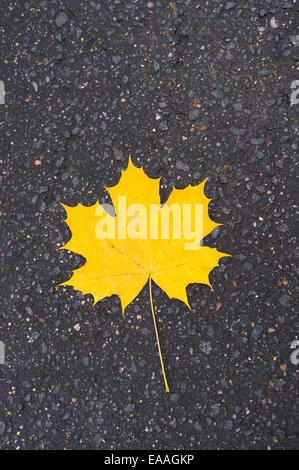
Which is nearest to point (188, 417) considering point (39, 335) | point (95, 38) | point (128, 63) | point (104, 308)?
point (104, 308)

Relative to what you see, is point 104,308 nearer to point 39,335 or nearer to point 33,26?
point 39,335

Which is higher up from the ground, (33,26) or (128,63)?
(33,26)
